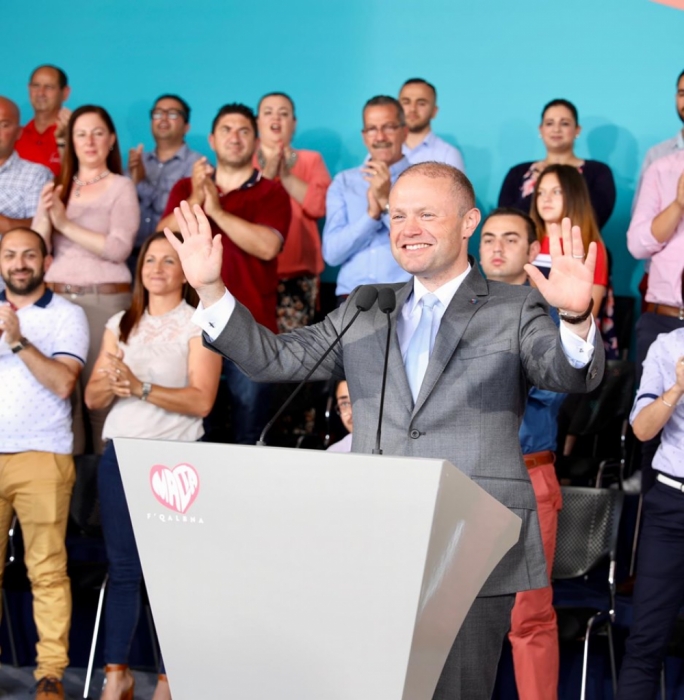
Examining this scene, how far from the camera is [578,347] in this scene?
2.10 metres

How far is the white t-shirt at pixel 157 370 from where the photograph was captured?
414 centimetres

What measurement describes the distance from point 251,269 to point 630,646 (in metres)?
2.19

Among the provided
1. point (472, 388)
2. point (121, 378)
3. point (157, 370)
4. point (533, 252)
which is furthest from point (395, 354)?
point (157, 370)

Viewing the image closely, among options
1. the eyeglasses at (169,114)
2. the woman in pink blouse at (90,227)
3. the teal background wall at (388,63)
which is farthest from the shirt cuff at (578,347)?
the eyeglasses at (169,114)

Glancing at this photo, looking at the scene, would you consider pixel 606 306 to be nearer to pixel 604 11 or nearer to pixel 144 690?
pixel 604 11

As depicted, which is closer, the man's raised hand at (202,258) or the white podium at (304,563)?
the white podium at (304,563)

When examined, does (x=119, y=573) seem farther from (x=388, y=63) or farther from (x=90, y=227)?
(x=388, y=63)

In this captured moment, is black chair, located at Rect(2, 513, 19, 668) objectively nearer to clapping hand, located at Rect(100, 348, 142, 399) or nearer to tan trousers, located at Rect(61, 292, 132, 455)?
tan trousers, located at Rect(61, 292, 132, 455)

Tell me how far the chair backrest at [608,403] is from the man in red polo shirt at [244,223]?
1.39 m

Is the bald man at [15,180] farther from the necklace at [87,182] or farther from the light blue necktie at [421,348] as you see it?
the light blue necktie at [421,348]

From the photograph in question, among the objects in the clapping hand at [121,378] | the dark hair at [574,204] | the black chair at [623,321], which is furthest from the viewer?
the black chair at [623,321]

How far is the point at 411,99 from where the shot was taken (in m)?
5.53

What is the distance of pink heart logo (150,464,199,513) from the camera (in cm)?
190

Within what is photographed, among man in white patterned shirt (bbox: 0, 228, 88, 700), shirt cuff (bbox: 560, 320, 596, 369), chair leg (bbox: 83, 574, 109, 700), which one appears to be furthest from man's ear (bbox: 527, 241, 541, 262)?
chair leg (bbox: 83, 574, 109, 700)
